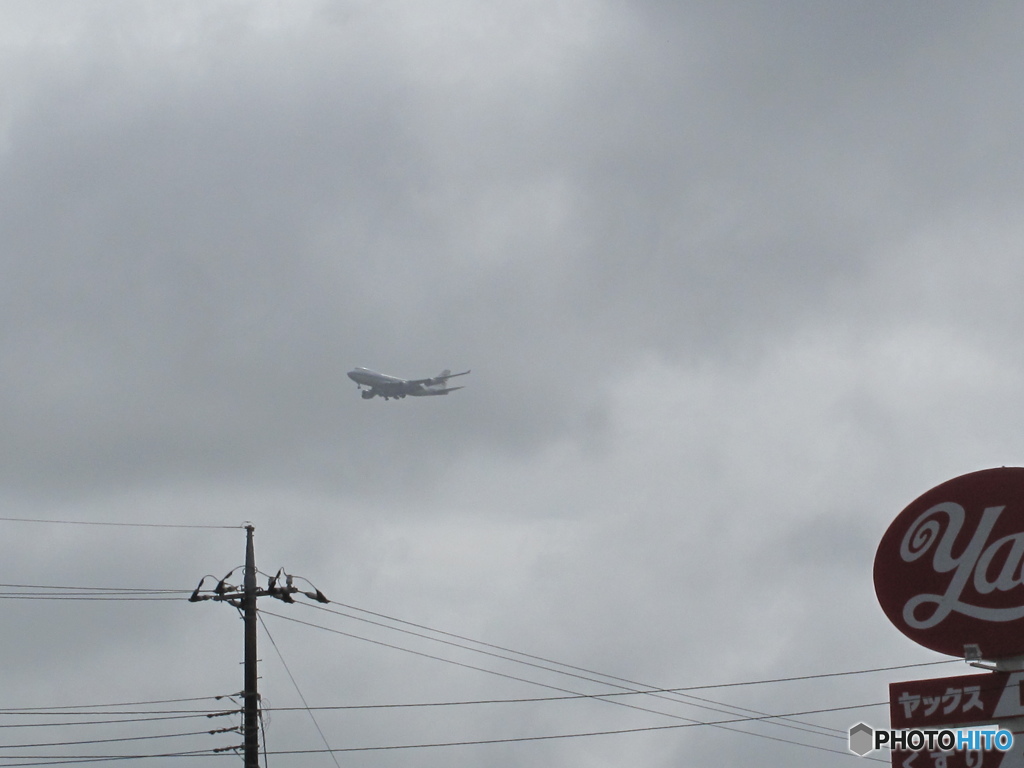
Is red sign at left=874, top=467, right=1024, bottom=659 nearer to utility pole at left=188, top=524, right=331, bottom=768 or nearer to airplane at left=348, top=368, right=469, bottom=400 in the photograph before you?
utility pole at left=188, top=524, right=331, bottom=768

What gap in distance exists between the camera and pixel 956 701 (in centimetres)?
3550

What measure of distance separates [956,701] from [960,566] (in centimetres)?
336

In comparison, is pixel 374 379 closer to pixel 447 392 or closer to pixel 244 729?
pixel 447 392

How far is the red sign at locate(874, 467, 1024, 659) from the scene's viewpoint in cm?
3538

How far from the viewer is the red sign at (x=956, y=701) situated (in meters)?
35.0

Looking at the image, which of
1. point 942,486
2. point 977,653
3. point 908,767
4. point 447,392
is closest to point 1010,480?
point 942,486

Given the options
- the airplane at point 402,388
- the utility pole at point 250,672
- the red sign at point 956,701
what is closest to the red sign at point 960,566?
the red sign at point 956,701

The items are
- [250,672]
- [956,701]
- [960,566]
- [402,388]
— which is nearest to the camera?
[956,701]

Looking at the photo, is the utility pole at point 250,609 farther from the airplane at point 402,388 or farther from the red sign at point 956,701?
the airplane at point 402,388

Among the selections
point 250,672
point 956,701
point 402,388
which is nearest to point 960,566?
point 956,701

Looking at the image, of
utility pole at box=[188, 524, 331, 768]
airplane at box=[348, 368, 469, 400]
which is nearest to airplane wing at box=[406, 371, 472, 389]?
airplane at box=[348, 368, 469, 400]

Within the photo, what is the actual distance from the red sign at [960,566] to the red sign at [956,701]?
2.36 feet

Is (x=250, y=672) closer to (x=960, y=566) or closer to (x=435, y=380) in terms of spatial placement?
(x=960, y=566)

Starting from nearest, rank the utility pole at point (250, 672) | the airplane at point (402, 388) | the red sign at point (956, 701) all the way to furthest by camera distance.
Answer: the red sign at point (956, 701) < the utility pole at point (250, 672) < the airplane at point (402, 388)
